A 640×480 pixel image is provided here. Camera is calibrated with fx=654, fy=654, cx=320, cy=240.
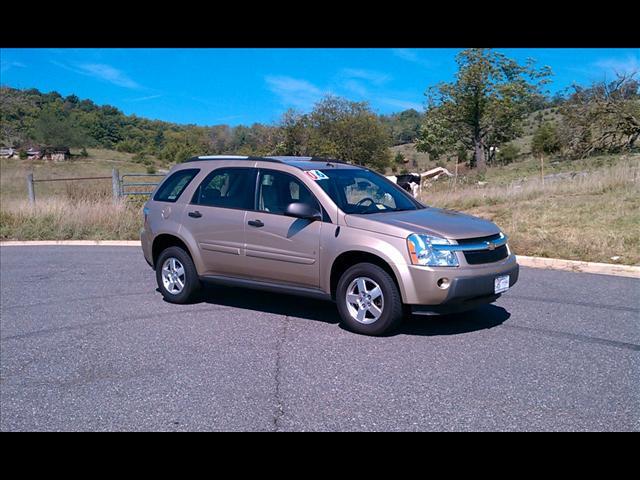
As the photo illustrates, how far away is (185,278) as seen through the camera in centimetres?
840

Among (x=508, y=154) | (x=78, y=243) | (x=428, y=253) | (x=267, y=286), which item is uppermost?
(x=508, y=154)

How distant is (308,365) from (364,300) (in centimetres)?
119

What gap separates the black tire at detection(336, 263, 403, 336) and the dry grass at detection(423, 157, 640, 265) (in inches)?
220

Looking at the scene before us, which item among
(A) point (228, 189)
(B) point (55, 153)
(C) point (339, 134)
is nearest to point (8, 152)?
(B) point (55, 153)

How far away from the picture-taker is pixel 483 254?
683 cm

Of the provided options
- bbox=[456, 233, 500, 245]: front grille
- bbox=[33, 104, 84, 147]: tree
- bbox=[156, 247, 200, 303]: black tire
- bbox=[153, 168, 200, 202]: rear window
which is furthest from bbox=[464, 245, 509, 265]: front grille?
bbox=[33, 104, 84, 147]: tree

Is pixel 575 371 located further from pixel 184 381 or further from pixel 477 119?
pixel 477 119

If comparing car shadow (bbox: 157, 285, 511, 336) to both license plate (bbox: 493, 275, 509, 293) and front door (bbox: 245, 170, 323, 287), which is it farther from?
front door (bbox: 245, 170, 323, 287)

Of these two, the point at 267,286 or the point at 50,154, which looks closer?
the point at 267,286

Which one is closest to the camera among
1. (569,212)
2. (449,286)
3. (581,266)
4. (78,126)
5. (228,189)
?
(449,286)

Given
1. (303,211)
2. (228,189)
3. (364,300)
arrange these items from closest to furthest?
(364,300), (303,211), (228,189)

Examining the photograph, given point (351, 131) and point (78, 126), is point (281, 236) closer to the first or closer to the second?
point (351, 131)

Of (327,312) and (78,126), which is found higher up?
(78,126)
